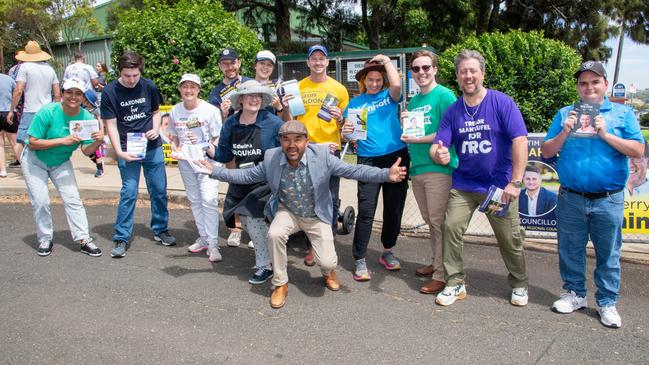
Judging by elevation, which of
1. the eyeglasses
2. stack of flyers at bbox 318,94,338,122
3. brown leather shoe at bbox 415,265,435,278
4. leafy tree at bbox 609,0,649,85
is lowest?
brown leather shoe at bbox 415,265,435,278

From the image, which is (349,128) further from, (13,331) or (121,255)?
(13,331)

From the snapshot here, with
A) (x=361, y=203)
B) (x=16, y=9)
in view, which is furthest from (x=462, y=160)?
(x=16, y=9)

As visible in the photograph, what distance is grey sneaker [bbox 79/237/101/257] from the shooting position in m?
5.36

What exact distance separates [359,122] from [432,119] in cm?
62

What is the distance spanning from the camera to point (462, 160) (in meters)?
4.12

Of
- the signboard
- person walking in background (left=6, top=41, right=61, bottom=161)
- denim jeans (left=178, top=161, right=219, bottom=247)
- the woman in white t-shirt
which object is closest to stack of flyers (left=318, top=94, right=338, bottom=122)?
the woman in white t-shirt

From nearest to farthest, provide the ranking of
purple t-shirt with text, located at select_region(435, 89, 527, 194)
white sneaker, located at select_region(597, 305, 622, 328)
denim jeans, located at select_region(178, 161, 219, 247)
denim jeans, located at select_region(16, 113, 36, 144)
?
white sneaker, located at select_region(597, 305, 622, 328), purple t-shirt with text, located at select_region(435, 89, 527, 194), denim jeans, located at select_region(178, 161, 219, 247), denim jeans, located at select_region(16, 113, 36, 144)

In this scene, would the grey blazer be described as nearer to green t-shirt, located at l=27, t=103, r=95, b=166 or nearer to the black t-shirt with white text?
the black t-shirt with white text

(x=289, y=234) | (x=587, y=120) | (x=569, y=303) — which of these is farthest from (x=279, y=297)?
(x=587, y=120)

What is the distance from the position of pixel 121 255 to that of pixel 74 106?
1505 mm

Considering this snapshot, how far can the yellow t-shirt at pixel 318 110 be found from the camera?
16.3 ft

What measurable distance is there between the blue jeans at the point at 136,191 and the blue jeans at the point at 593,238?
3835 mm

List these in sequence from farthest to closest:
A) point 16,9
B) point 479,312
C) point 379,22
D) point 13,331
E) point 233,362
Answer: point 16,9
point 379,22
point 479,312
point 13,331
point 233,362

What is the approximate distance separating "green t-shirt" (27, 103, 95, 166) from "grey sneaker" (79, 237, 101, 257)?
83 cm
